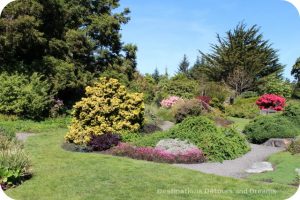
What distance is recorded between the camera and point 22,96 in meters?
18.4

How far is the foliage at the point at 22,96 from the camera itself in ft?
60.1

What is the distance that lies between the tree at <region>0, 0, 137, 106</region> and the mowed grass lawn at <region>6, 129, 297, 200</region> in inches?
369

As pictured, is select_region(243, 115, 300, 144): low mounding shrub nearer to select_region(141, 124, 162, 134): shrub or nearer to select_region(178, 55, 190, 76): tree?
select_region(141, 124, 162, 134): shrub

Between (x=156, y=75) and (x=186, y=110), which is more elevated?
(x=156, y=75)

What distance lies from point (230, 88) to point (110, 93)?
89.1 ft

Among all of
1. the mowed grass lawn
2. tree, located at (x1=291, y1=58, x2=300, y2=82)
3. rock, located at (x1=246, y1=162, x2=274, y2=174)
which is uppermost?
tree, located at (x1=291, y1=58, x2=300, y2=82)

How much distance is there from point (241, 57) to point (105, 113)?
3200 cm

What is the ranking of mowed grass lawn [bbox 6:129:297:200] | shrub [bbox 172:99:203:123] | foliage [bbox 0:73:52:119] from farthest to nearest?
shrub [bbox 172:99:203:123] → foliage [bbox 0:73:52:119] → mowed grass lawn [bbox 6:129:297:200]

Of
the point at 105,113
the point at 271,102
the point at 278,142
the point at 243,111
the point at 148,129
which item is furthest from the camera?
the point at 271,102

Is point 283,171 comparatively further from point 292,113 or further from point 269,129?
point 292,113

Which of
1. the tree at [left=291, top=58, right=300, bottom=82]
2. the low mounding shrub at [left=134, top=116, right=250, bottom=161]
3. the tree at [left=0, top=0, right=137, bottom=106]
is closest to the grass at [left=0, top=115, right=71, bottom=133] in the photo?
the tree at [left=0, top=0, right=137, bottom=106]

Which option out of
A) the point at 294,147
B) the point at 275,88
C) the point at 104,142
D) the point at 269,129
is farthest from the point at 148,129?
the point at 275,88

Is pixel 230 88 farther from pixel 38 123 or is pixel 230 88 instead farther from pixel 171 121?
pixel 38 123

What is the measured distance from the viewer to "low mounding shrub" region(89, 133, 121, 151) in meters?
12.6
